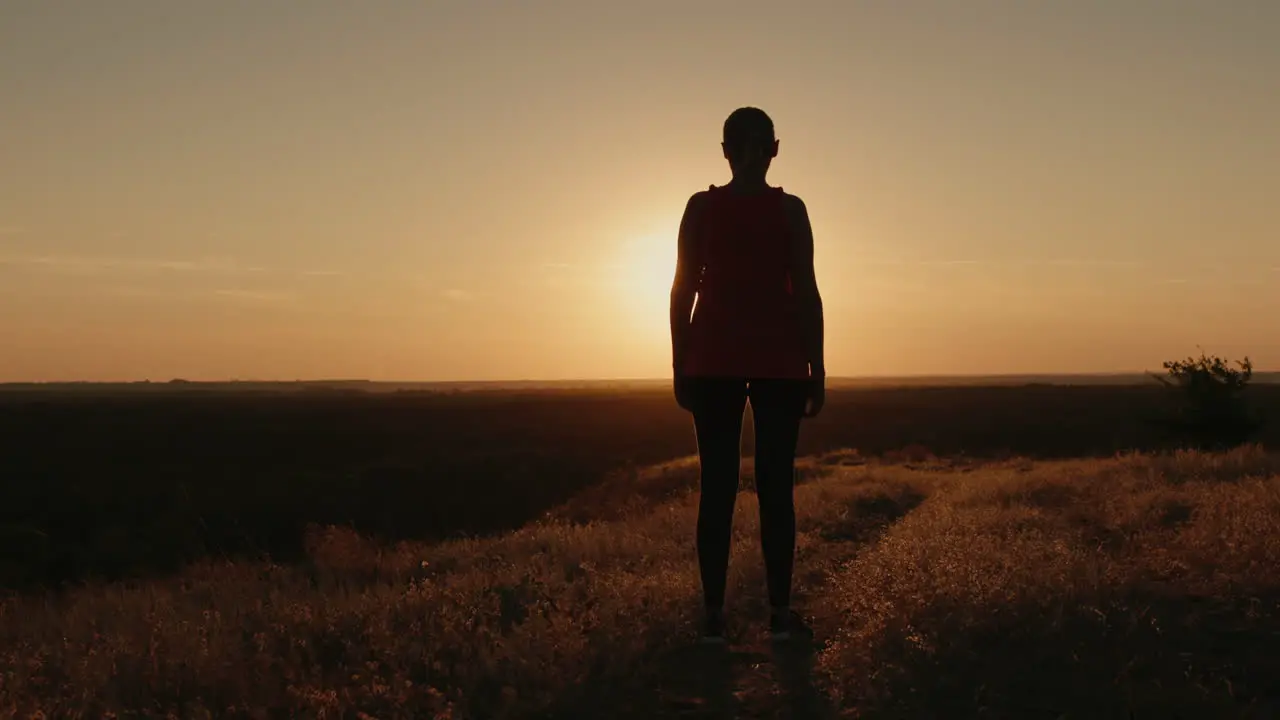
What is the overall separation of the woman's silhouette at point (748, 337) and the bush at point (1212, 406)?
20.2 meters

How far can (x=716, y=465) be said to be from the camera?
4.57 m

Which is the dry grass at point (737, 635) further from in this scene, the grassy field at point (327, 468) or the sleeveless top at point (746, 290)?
the grassy field at point (327, 468)

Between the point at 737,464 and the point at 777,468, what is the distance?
7.4 inches

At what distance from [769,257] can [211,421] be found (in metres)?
85.6

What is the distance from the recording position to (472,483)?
3878 cm

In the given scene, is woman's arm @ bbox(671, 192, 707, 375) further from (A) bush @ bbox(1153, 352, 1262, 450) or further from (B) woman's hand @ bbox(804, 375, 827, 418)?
(A) bush @ bbox(1153, 352, 1262, 450)

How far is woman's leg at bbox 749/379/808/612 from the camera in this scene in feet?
14.7

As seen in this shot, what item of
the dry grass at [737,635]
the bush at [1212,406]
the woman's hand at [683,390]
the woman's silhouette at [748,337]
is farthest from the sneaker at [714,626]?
the bush at [1212,406]

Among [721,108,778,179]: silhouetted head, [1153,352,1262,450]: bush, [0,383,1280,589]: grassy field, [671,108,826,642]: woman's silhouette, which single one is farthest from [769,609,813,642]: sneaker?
[1153,352,1262,450]: bush

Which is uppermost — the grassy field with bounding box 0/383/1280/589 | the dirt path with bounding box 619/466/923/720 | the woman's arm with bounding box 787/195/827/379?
the woman's arm with bounding box 787/195/827/379

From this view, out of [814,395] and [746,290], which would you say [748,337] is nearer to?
[746,290]

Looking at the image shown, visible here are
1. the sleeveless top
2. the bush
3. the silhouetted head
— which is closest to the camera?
the sleeveless top

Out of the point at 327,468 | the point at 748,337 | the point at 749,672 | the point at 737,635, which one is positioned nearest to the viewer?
the point at 749,672

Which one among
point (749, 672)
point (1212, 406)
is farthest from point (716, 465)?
point (1212, 406)
